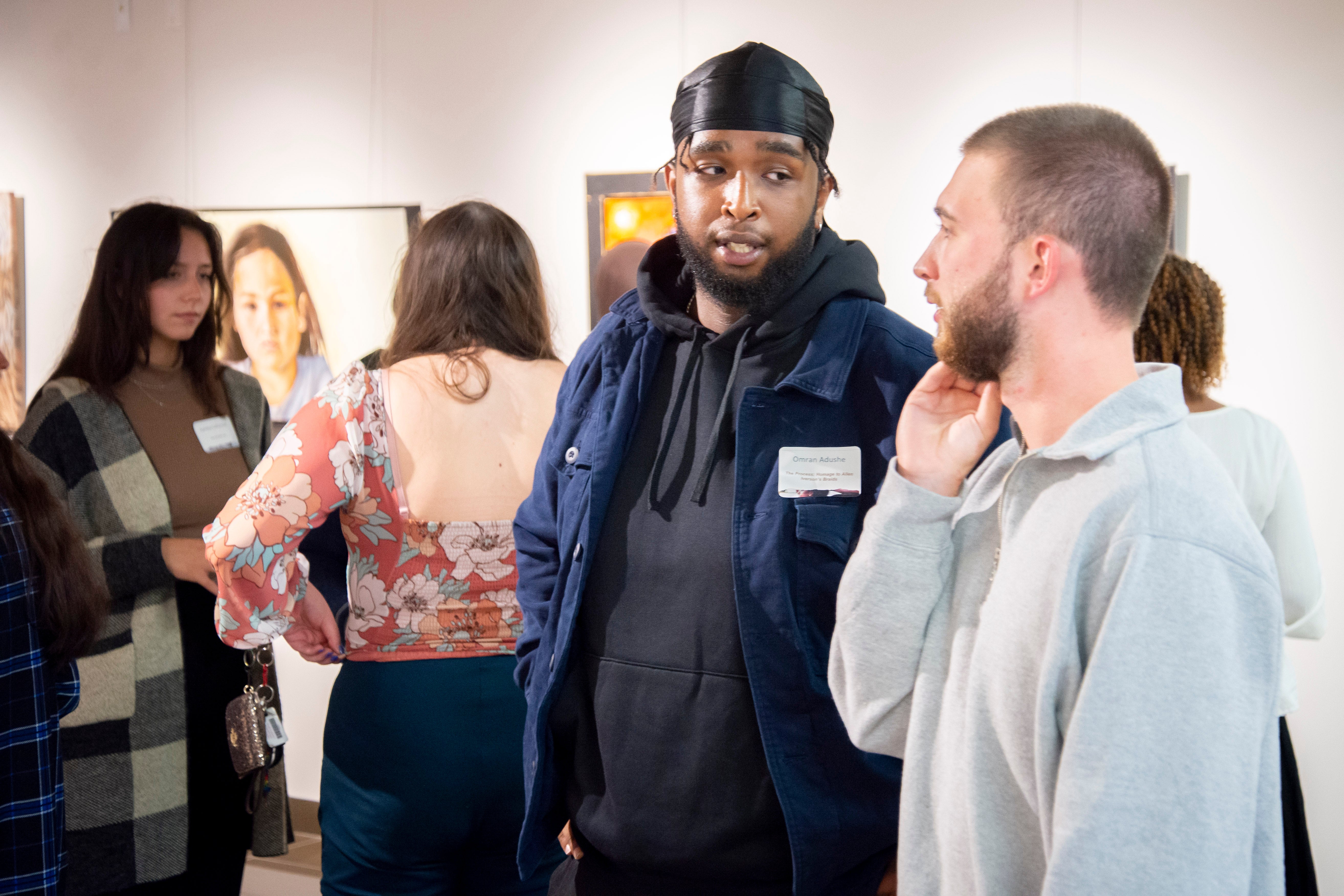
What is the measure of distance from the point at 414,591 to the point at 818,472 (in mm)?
937

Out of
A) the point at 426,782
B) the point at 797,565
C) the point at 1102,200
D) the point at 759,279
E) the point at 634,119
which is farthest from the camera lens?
the point at 634,119

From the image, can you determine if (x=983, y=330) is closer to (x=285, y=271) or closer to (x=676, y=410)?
(x=676, y=410)

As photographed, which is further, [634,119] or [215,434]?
[634,119]

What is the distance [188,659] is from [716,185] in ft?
6.17

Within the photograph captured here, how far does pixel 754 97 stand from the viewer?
1.68m

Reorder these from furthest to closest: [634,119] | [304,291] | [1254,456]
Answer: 1. [304,291]
2. [634,119]
3. [1254,456]

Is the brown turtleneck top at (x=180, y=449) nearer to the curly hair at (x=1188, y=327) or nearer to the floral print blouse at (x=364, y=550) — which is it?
the floral print blouse at (x=364, y=550)

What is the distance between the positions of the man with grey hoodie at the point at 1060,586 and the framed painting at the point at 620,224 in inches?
99.3

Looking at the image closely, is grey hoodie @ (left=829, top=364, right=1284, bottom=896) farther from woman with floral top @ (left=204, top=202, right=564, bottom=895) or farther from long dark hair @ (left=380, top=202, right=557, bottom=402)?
long dark hair @ (left=380, top=202, right=557, bottom=402)

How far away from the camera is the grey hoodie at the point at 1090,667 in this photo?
0.88 m

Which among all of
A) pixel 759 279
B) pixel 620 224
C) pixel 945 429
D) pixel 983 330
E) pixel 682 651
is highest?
pixel 620 224

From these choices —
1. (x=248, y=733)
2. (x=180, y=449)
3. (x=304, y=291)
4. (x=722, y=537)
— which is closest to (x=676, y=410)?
(x=722, y=537)

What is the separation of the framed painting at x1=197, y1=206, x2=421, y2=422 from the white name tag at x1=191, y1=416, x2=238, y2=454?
135 cm

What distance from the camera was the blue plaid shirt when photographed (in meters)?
1.58
